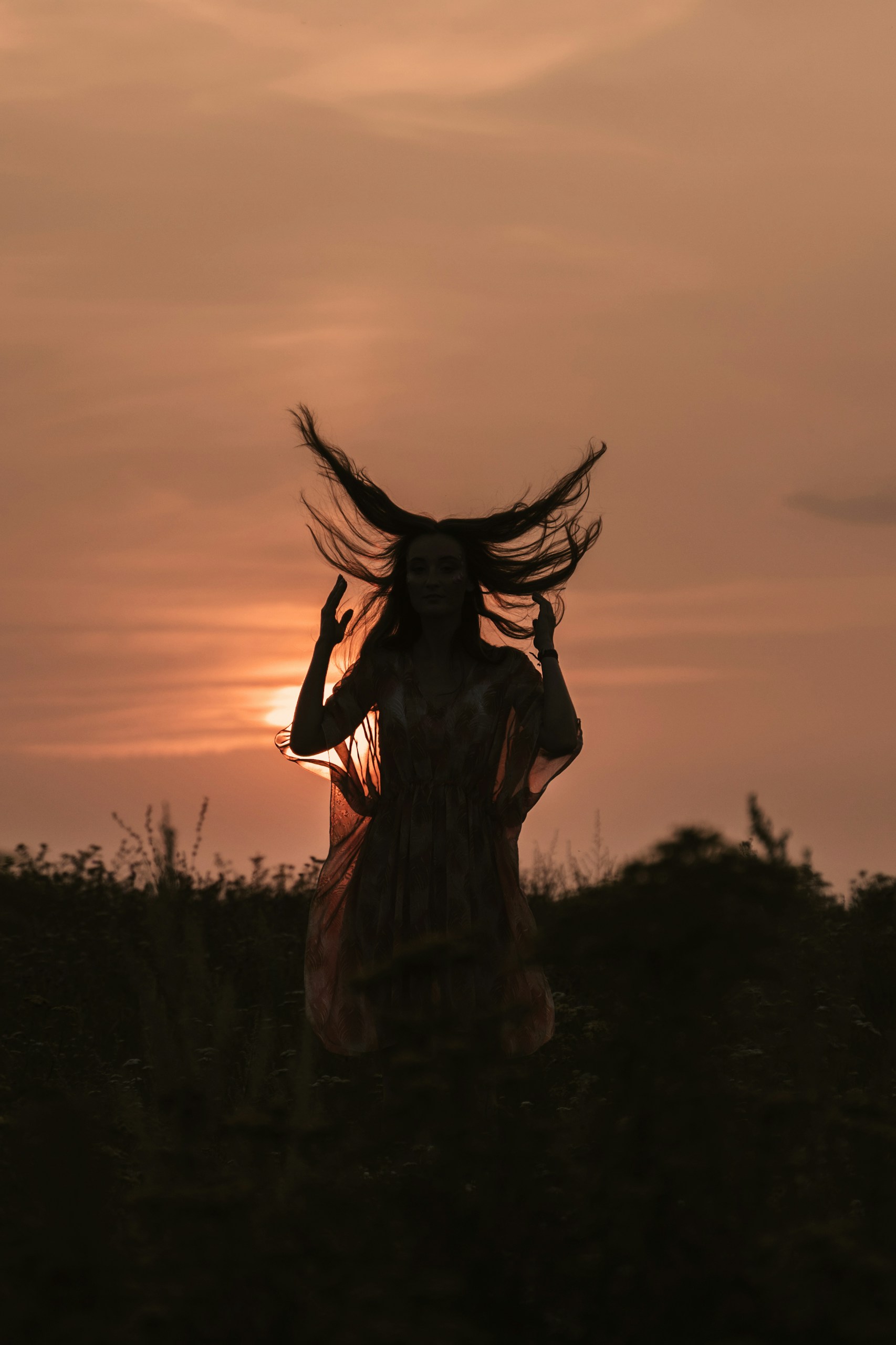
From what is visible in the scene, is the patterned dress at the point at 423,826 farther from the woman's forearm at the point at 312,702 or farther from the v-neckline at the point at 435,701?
the woman's forearm at the point at 312,702

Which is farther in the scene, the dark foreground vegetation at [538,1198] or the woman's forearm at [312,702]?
the woman's forearm at [312,702]

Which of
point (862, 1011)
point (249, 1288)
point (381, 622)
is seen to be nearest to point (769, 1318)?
point (249, 1288)

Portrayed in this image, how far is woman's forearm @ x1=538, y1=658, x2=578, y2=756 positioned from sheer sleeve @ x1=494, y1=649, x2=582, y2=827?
0.07m

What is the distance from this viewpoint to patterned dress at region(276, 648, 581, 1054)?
556cm

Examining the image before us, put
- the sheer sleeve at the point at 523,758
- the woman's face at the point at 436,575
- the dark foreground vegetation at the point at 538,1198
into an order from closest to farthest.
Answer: the dark foreground vegetation at the point at 538,1198 → the sheer sleeve at the point at 523,758 → the woman's face at the point at 436,575

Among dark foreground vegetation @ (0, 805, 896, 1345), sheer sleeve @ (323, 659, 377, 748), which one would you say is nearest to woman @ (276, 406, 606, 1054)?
sheer sleeve @ (323, 659, 377, 748)

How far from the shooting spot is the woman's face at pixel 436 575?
5.80m

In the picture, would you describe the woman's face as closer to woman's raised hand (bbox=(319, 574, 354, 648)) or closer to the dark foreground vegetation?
woman's raised hand (bbox=(319, 574, 354, 648))

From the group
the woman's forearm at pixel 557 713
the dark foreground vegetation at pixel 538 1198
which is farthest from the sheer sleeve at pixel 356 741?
the dark foreground vegetation at pixel 538 1198

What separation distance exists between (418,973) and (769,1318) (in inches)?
36.6

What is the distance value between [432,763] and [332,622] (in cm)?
68

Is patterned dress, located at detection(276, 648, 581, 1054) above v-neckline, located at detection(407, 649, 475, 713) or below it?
below

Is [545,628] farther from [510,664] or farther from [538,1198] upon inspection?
[538,1198]

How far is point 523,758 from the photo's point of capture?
5.70 metres
